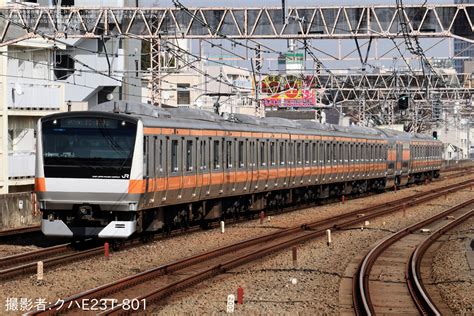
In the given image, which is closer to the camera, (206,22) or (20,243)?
(20,243)

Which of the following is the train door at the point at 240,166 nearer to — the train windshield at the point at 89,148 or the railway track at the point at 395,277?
the railway track at the point at 395,277

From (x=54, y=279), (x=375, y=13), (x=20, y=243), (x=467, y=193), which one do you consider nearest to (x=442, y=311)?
(x=54, y=279)

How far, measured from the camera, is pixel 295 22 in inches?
1239

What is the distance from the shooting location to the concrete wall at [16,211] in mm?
24641

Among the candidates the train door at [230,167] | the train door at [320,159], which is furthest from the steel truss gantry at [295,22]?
the train door at [320,159]

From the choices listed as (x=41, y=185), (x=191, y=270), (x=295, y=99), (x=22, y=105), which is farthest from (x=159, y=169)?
(x=295, y=99)

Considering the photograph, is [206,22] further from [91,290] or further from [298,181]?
[91,290]

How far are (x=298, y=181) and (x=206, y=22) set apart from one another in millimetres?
6184

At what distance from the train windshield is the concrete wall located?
5843mm

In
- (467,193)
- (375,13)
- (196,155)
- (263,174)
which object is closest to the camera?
(196,155)

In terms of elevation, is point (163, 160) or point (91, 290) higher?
point (163, 160)

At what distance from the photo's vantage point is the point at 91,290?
44.1 ft

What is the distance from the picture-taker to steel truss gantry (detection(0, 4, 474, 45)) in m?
30.7

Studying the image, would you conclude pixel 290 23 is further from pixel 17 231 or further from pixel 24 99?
pixel 17 231
